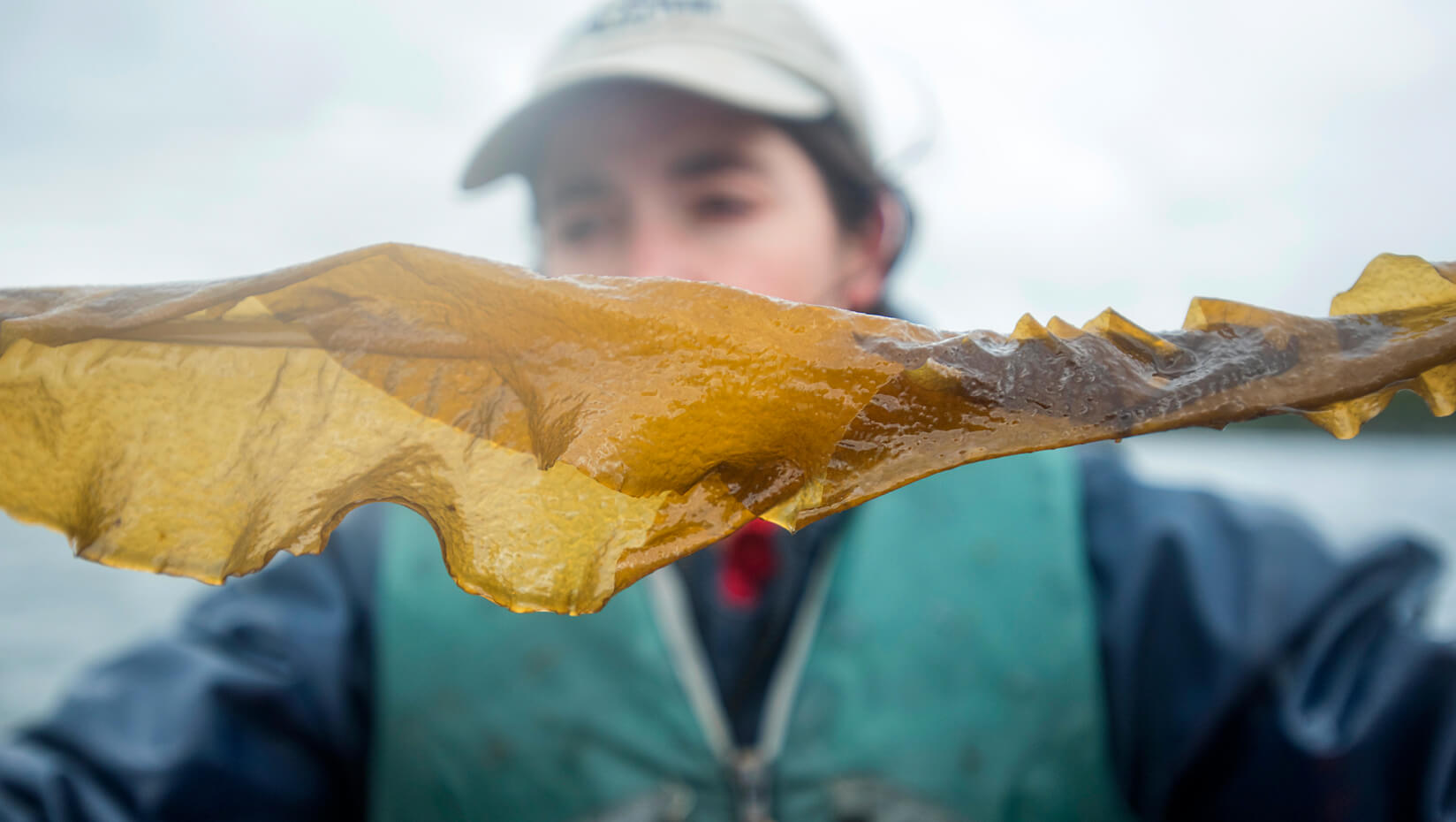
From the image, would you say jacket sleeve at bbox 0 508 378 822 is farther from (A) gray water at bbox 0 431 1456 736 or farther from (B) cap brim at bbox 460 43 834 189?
(B) cap brim at bbox 460 43 834 189

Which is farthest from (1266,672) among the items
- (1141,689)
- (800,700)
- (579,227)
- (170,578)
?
(170,578)

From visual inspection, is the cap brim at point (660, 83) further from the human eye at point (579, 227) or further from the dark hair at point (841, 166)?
the human eye at point (579, 227)

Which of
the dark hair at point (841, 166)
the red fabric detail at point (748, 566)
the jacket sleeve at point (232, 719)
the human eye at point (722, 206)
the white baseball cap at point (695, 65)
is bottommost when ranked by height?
the jacket sleeve at point (232, 719)

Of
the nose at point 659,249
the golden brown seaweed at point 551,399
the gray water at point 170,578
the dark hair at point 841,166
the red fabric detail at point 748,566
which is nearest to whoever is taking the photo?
the golden brown seaweed at point 551,399

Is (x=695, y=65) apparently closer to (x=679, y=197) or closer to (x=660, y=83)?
(x=660, y=83)

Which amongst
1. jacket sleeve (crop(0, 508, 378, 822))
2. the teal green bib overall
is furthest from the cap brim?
jacket sleeve (crop(0, 508, 378, 822))

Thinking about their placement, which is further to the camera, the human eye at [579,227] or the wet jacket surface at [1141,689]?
the human eye at [579,227]

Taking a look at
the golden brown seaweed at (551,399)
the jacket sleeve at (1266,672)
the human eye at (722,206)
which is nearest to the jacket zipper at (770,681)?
the jacket sleeve at (1266,672)
